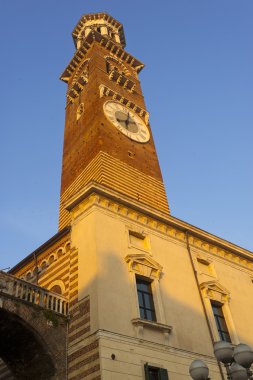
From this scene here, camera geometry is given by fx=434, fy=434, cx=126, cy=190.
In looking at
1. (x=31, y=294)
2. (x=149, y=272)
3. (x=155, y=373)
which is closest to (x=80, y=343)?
(x=31, y=294)

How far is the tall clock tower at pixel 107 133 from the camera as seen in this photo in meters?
23.0

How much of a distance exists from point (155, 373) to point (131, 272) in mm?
3706

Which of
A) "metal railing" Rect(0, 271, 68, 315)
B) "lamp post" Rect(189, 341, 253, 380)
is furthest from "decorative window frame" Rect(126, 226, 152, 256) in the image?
"lamp post" Rect(189, 341, 253, 380)

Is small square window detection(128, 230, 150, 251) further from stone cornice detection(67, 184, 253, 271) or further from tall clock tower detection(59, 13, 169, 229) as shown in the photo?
tall clock tower detection(59, 13, 169, 229)

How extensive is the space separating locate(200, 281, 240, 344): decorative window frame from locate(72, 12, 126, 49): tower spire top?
27576 millimetres

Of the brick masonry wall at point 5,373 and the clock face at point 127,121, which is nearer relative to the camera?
the brick masonry wall at point 5,373

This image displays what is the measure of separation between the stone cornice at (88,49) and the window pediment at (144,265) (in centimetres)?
2274

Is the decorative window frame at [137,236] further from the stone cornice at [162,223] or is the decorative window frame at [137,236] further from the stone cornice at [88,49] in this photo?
the stone cornice at [88,49]

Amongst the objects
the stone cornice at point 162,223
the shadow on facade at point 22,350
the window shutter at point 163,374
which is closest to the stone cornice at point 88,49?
the stone cornice at point 162,223

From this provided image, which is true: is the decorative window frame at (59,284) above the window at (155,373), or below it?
above

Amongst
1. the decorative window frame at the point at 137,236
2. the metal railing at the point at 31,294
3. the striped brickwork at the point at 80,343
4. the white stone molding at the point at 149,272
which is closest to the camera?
the striped brickwork at the point at 80,343

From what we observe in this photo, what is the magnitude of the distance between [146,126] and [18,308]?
18405 millimetres

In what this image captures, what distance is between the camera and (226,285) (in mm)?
20562

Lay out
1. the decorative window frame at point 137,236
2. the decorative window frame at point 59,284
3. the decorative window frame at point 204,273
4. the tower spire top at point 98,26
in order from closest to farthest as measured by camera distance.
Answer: the decorative window frame at point 59,284 → the decorative window frame at point 137,236 → the decorative window frame at point 204,273 → the tower spire top at point 98,26
